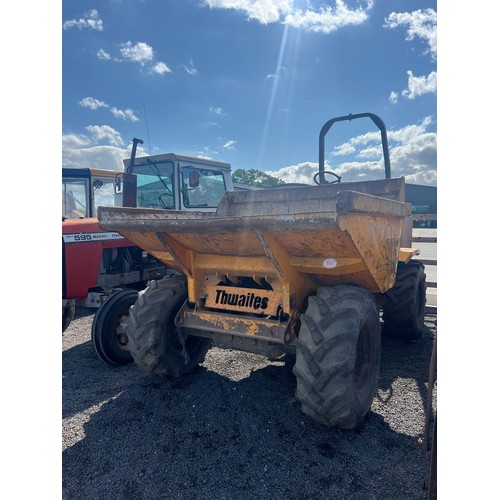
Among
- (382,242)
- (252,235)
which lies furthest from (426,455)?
(252,235)

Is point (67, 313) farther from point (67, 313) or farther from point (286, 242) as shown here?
point (286, 242)

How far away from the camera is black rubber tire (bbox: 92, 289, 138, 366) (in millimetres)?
3932

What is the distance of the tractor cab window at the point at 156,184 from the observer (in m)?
5.99

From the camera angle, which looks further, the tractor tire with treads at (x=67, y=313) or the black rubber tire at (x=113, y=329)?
the tractor tire with treads at (x=67, y=313)

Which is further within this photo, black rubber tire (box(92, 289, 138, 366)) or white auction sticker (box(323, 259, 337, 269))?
black rubber tire (box(92, 289, 138, 366))

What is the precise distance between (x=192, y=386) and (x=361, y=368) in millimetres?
1489

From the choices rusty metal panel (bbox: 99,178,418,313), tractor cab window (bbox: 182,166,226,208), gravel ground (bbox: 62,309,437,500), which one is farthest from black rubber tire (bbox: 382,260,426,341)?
tractor cab window (bbox: 182,166,226,208)

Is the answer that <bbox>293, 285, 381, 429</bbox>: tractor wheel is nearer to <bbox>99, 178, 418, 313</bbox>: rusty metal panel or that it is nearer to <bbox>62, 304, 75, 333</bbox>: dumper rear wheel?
<bbox>99, 178, 418, 313</bbox>: rusty metal panel

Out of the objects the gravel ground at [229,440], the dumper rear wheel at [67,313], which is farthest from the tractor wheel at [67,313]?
the gravel ground at [229,440]

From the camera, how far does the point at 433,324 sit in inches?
219

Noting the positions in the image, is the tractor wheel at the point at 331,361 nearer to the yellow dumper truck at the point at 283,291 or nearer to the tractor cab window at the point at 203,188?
the yellow dumper truck at the point at 283,291

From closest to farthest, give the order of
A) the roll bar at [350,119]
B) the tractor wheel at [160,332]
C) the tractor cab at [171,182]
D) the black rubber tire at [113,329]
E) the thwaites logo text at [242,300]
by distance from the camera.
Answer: the thwaites logo text at [242,300]
the tractor wheel at [160,332]
the black rubber tire at [113,329]
the roll bar at [350,119]
the tractor cab at [171,182]

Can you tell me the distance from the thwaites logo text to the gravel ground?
2.62ft

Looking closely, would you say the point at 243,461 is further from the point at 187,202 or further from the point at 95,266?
the point at 187,202
